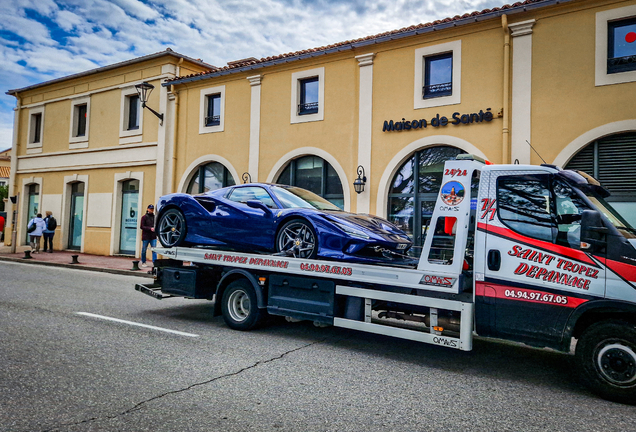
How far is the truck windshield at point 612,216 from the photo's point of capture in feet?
14.4

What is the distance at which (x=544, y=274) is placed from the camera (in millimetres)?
4562

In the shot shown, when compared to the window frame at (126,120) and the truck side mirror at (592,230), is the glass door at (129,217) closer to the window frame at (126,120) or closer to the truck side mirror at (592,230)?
the window frame at (126,120)

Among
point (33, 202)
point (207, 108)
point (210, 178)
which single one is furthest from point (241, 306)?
point (33, 202)

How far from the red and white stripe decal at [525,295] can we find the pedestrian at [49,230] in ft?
62.9

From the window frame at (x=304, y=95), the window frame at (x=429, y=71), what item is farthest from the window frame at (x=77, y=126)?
the window frame at (x=429, y=71)

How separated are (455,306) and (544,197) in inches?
55.6

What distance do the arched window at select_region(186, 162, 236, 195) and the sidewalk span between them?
3331mm

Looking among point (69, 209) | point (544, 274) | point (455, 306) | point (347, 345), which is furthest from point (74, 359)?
point (69, 209)

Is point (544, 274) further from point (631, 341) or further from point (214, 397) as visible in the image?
point (214, 397)

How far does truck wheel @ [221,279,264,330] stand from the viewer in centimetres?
663

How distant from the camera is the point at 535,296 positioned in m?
4.61

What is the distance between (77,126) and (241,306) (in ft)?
56.5

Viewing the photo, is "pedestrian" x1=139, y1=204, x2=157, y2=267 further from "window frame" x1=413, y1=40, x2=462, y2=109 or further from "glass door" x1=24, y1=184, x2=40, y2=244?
"glass door" x1=24, y1=184, x2=40, y2=244

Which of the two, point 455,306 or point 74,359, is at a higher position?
point 455,306
